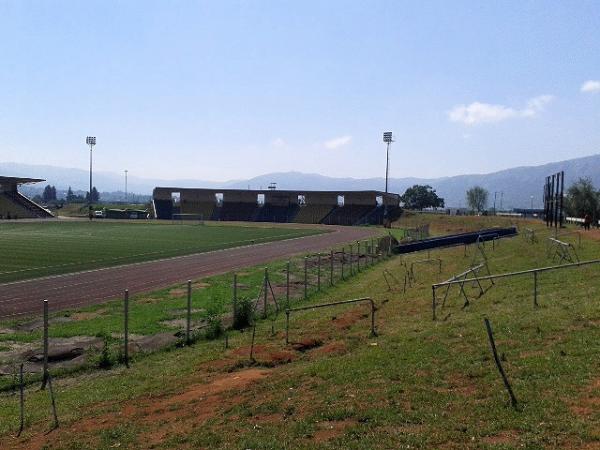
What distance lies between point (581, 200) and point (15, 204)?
9192cm

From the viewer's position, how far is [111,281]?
29.6 m

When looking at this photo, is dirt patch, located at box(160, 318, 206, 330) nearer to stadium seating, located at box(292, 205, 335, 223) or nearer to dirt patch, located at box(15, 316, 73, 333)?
dirt patch, located at box(15, 316, 73, 333)

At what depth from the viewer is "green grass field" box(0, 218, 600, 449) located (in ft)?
24.7

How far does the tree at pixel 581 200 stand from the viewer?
73.3m

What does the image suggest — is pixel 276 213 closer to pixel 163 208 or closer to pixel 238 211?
pixel 238 211

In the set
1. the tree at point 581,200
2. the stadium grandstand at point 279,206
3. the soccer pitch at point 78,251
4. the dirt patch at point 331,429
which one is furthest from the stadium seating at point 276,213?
the dirt patch at point 331,429

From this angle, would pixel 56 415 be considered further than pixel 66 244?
No

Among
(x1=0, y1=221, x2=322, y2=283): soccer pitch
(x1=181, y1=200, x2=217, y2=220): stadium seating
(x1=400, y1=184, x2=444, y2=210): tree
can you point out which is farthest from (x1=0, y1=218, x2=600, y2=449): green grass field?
(x1=400, y1=184, x2=444, y2=210): tree

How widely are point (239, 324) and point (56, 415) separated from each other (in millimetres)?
8367

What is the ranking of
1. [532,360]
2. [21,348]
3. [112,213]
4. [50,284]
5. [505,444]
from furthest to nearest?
[112,213], [50,284], [21,348], [532,360], [505,444]

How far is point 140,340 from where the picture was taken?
16.6 m

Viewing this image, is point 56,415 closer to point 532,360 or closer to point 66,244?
point 532,360

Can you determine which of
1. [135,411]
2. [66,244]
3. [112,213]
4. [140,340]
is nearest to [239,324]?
[140,340]

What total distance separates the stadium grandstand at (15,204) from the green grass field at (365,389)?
314 feet
